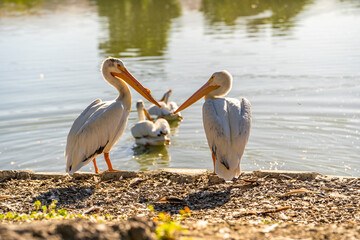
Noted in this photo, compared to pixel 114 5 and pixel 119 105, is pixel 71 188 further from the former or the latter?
pixel 114 5

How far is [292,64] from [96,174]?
8.42m

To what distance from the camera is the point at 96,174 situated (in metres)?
6.30

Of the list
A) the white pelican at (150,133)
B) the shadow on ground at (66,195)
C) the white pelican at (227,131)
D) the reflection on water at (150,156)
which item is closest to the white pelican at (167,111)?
the white pelican at (150,133)

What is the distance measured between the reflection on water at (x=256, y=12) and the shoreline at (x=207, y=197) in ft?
45.7

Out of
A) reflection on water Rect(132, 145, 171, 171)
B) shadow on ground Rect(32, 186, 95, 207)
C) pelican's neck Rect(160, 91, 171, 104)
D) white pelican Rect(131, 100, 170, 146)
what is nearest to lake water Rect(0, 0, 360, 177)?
reflection on water Rect(132, 145, 171, 171)

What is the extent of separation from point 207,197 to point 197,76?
736 cm

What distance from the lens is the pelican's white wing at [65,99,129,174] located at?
6219 millimetres

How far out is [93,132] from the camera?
6.32 m

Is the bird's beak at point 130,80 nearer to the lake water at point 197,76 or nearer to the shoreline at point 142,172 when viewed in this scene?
the lake water at point 197,76

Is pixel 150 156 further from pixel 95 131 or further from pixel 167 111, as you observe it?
pixel 95 131

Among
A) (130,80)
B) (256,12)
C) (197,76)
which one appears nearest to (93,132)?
(130,80)

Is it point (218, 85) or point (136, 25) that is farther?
point (136, 25)

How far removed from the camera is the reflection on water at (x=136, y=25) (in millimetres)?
17406

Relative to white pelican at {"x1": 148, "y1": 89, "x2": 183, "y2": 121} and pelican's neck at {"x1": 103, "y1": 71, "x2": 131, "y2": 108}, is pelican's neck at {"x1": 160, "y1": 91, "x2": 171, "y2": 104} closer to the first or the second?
white pelican at {"x1": 148, "y1": 89, "x2": 183, "y2": 121}
